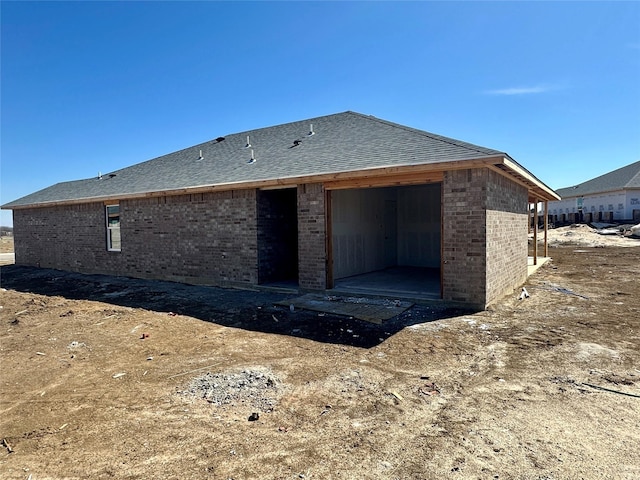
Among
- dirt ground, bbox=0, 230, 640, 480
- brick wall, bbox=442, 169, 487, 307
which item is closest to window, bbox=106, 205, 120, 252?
dirt ground, bbox=0, 230, 640, 480

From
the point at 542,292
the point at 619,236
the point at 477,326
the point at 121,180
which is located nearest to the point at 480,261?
the point at 477,326

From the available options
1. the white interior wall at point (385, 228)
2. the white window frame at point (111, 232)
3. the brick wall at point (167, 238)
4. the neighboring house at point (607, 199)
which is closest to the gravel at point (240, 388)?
the brick wall at point (167, 238)

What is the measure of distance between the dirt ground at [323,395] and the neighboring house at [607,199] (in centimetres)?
3434

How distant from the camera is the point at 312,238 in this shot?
31.3 feet

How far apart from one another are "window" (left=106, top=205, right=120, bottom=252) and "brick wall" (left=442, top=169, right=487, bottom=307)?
11588 mm

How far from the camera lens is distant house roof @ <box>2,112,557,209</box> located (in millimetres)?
8359

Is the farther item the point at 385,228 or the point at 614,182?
the point at 614,182

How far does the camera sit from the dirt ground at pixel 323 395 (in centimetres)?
288

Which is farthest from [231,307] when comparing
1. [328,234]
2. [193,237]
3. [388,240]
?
[388,240]

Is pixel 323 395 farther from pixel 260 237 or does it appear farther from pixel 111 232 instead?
pixel 111 232

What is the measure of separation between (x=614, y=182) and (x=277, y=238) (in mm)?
42240

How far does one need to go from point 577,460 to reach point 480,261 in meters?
4.95

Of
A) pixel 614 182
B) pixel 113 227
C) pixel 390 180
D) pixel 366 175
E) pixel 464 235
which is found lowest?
pixel 464 235

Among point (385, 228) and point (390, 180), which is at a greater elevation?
point (390, 180)
